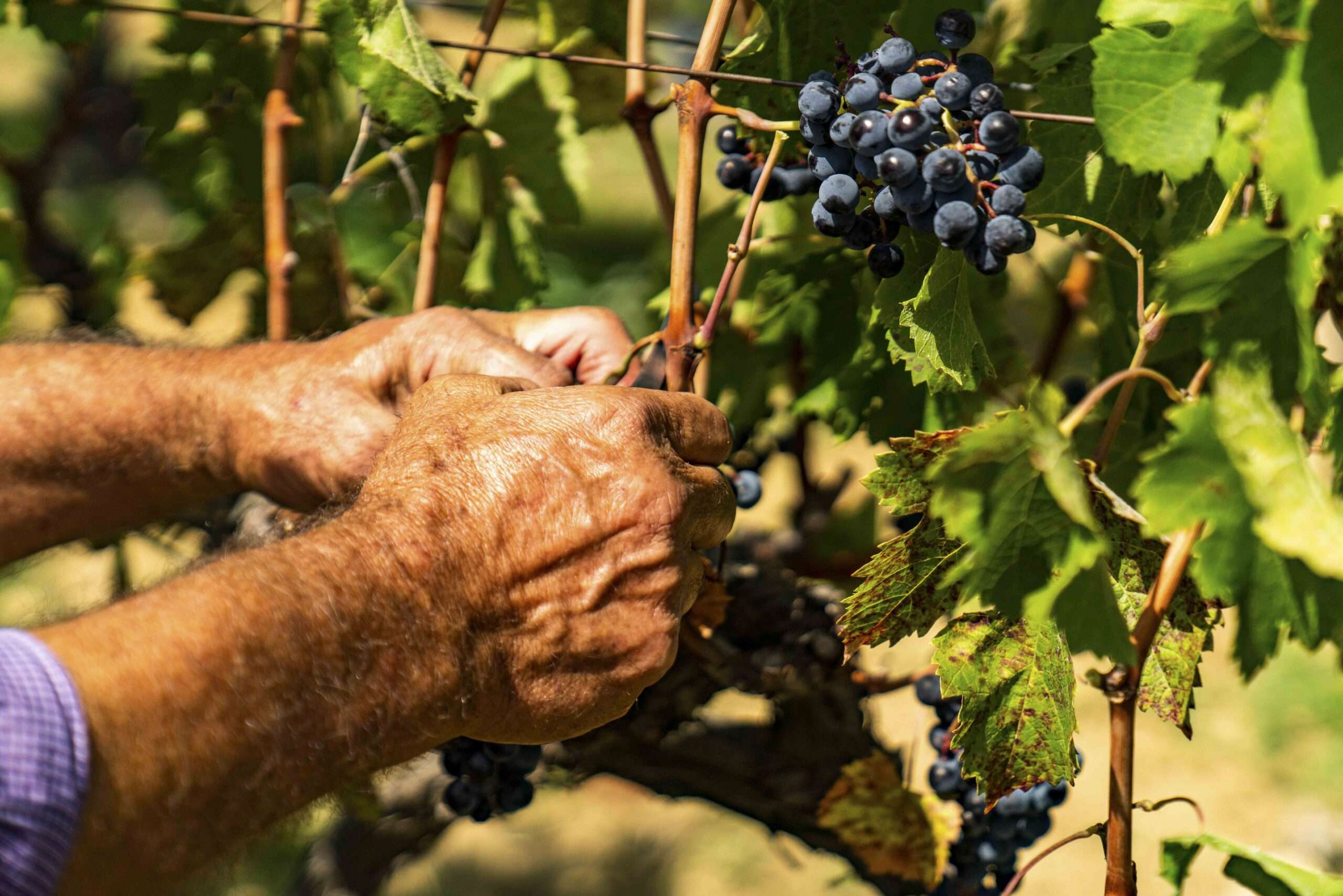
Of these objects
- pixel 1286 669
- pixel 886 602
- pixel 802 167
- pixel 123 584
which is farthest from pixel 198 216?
pixel 1286 669

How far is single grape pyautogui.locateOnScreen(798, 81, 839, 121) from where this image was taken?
961mm

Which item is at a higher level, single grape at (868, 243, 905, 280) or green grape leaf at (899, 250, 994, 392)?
single grape at (868, 243, 905, 280)

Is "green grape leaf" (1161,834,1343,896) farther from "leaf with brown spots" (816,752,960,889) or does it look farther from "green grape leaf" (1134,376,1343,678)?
"leaf with brown spots" (816,752,960,889)

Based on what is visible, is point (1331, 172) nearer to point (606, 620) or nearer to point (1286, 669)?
point (606, 620)

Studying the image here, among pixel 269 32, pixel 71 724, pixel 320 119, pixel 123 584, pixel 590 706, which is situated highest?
pixel 269 32

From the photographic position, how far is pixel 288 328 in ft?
5.43

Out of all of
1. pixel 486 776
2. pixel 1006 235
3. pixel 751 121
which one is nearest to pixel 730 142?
pixel 751 121

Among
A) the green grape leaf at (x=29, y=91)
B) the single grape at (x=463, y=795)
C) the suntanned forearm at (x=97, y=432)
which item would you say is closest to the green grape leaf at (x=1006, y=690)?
the single grape at (x=463, y=795)

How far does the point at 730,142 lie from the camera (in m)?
1.22

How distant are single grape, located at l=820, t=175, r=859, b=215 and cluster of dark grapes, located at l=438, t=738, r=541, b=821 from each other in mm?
832

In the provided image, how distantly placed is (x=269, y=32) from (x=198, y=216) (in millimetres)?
324

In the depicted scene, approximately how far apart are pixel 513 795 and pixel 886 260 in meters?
0.91

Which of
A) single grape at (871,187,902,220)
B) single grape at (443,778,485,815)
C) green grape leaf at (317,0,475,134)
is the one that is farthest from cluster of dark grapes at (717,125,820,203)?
single grape at (443,778,485,815)

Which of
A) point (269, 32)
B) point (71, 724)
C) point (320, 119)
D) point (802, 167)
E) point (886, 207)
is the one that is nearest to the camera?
point (71, 724)
